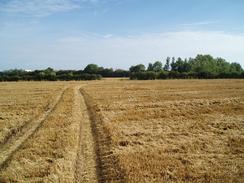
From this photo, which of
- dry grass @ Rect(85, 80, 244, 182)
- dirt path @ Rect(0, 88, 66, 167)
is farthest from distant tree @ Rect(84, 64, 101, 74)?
dirt path @ Rect(0, 88, 66, 167)

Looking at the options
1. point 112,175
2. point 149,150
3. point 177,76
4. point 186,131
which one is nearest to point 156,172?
point 112,175

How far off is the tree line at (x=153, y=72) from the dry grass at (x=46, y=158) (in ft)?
237

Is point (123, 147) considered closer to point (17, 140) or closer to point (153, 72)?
point (17, 140)

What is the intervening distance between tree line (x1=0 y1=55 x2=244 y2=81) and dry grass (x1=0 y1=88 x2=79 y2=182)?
2844 inches

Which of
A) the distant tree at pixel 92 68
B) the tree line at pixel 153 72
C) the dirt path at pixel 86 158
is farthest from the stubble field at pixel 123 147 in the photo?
the distant tree at pixel 92 68

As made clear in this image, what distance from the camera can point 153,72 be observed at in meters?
94.1

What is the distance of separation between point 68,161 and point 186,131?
673 centimetres

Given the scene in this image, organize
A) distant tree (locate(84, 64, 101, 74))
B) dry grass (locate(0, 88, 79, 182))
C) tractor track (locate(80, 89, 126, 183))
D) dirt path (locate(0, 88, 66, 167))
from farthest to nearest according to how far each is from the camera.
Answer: distant tree (locate(84, 64, 101, 74)) → dirt path (locate(0, 88, 66, 167)) → dry grass (locate(0, 88, 79, 182)) → tractor track (locate(80, 89, 126, 183))

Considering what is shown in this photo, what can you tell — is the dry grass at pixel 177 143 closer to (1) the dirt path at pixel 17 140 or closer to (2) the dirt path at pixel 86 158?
(2) the dirt path at pixel 86 158

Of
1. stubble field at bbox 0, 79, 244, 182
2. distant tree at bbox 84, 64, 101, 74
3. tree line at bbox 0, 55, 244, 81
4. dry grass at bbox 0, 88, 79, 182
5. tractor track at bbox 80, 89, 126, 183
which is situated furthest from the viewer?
distant tree at bbox 84, 64, 101, 74

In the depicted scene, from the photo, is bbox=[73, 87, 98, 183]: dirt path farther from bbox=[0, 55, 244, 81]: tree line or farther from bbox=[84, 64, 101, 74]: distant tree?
bbox=[84, 64, 101, 74]: distant tree

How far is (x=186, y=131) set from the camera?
15031mm

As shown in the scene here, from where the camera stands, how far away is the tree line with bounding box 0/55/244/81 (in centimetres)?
8671

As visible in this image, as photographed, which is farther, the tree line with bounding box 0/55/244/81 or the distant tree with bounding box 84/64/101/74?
the distant tree with bounding box 84/64/101/74
